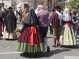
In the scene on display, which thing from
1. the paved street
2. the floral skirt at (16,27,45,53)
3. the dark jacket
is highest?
the dark jacket

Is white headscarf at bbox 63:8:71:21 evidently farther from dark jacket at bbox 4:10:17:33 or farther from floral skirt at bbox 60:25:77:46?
dark jacket at bbox 4:10:17:33

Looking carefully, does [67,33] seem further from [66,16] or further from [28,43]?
[28,43]

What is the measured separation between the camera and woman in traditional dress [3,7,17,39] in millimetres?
15617

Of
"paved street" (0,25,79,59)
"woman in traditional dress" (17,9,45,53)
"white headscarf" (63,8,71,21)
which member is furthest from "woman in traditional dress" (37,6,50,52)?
"white headscarf" (63,8,71,21)

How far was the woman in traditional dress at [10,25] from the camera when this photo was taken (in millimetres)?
15617

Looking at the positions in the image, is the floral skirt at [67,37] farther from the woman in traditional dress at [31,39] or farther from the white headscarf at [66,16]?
the woman in traditional dress at [31,39]

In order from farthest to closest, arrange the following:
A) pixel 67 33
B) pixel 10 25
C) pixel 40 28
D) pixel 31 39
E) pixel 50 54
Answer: pixel 10 25 → pixel 67 33 → pixel 50 54 → pixel 40 28 → pixel 31 39

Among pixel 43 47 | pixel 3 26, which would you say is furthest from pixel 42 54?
pixel 3 26

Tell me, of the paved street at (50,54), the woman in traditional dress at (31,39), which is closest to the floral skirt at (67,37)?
the paved street at (50,54)

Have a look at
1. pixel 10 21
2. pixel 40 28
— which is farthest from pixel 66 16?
pixel 10 21

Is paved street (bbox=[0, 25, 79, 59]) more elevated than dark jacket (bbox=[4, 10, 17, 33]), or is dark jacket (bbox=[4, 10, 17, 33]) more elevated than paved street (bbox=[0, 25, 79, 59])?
dark jacket (bbox=[4, 10, 17, 33])

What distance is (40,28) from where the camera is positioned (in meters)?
11.0

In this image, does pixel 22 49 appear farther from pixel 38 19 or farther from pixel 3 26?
pixel 3 26

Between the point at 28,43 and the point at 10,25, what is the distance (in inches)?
215
